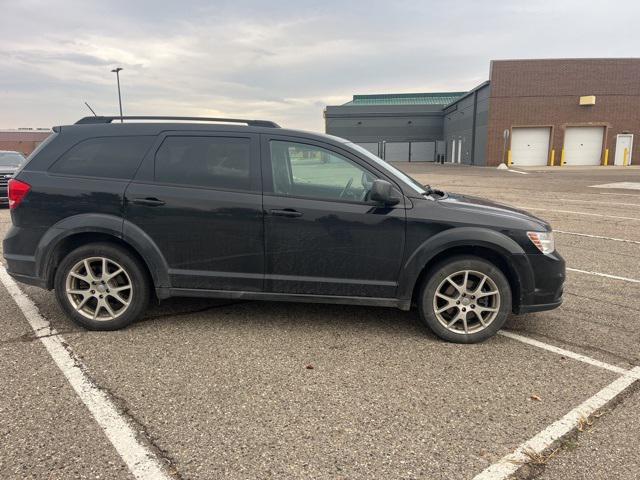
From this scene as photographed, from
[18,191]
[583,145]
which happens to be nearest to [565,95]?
[583,145]

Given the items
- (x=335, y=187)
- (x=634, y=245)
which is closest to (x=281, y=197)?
(x=335, y=187)

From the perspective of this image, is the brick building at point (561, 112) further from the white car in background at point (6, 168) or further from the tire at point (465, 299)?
the tire at point (465, 299)

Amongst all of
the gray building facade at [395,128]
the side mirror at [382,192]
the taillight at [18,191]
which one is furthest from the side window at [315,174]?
the gray building facade at [395,128]

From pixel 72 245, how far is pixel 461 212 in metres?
3.35

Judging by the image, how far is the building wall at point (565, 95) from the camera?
124ft

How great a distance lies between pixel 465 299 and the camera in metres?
3.99

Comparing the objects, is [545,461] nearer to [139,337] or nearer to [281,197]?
[281,197]

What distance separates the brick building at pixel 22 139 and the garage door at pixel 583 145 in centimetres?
5145

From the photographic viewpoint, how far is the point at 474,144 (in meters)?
44.4

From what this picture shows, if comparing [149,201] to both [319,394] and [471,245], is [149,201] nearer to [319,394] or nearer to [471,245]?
[319,394]

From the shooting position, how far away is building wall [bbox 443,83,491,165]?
41406 millimetres

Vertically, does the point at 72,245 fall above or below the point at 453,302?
above

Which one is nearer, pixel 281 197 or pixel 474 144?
pixel 281 197

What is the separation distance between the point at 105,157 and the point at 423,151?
60.7m
